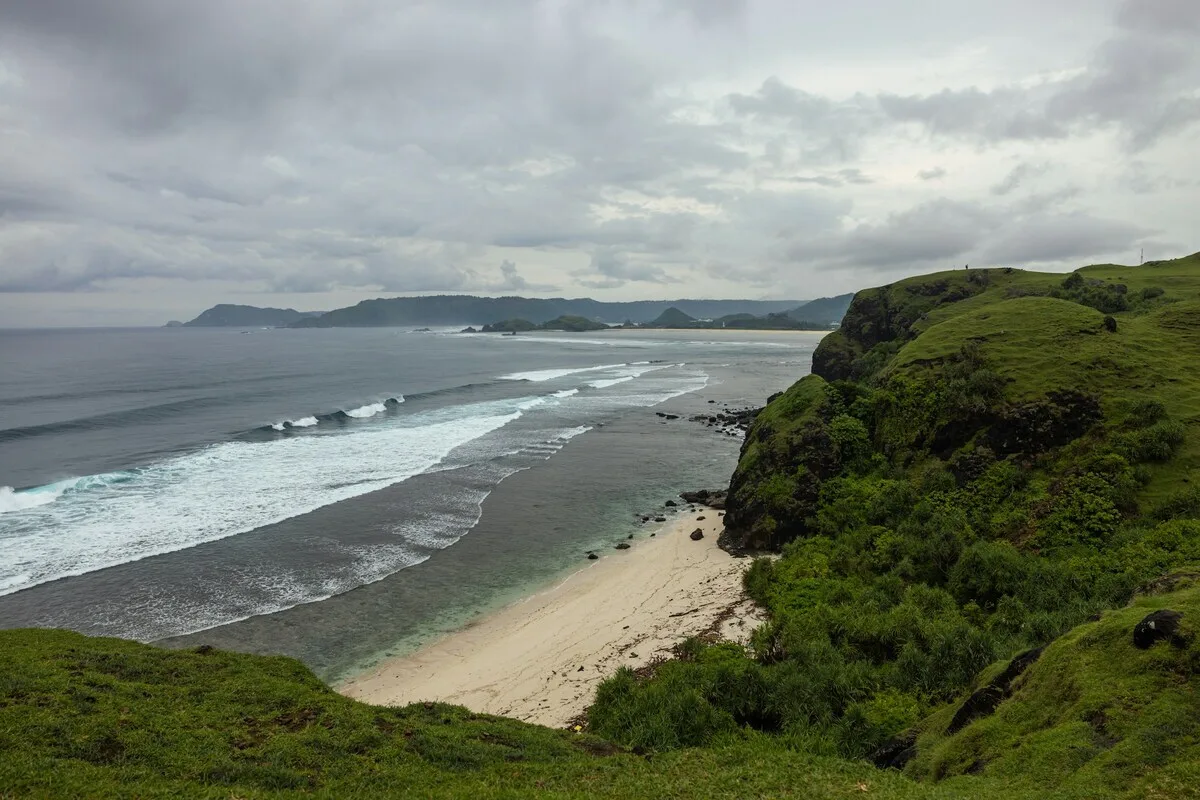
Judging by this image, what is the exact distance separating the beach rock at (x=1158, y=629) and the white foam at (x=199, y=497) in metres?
34.0

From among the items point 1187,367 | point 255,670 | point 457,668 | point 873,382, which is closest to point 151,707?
point 255,670

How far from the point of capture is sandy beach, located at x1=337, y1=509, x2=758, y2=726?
1834 cm

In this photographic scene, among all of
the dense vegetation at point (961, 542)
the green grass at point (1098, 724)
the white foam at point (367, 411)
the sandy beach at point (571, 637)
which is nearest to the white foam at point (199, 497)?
the white foam at point (367, 411)

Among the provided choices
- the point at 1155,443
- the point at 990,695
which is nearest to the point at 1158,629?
the point at 990,695

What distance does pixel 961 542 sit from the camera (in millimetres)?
20562

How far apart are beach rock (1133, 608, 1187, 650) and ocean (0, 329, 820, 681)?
19.8 meters

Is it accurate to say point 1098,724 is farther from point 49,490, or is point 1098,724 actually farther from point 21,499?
point 49,490

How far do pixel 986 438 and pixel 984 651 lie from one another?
42.0 feet

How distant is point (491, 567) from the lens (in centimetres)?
2805

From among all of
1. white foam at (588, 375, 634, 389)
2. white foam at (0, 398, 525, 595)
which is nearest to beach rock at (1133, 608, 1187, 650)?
white foam at (0, 398, 525, 595)

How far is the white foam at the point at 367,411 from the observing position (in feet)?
211

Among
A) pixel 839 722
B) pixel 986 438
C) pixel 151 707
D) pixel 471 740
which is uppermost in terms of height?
pixel 986 438

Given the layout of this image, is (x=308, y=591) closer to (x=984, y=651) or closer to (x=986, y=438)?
(x=984, y=651)

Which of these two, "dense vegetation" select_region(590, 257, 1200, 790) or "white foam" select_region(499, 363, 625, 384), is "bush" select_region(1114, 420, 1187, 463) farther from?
"white foam" select_region(499, 363, 625, 384)
